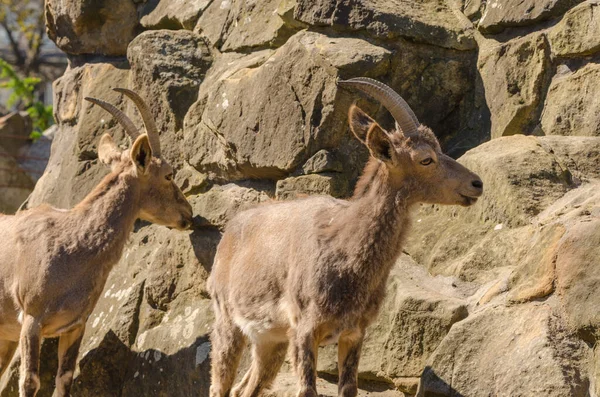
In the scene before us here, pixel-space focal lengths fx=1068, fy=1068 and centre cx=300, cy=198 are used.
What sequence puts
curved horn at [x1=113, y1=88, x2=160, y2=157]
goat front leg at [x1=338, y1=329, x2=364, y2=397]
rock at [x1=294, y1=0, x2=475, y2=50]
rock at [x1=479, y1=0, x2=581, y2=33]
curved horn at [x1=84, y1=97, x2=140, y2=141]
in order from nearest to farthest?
goat front leg at [x1=338, y1=329, x2=364, y2=397] → rock at [x1=479, y1=0, x2=581, y2=33] → rock at [x1=294, y1=0, x2=475, y2=50] → curved horn at [x1=113, y1=88, x2=160, y2=157] → curved horn at [x1=84, y1=97, x2=140, y2=141]

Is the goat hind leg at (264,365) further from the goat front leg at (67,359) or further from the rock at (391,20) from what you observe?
the rock at (391,20)

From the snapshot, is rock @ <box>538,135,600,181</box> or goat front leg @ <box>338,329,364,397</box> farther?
rock @ <box>538,135,600,181</box>

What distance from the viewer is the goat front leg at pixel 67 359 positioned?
8992 mm

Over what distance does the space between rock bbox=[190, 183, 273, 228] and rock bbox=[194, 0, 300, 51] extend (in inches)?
54.0

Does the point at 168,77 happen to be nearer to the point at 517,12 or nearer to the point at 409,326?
the point at 517,12

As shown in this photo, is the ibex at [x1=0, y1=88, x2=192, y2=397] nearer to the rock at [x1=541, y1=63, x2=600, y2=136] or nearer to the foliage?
the rock at [x1=541, y1=63, x2=600, y2=136]

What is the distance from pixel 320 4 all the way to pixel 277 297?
2761 millimetres

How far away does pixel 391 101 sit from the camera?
285 inches

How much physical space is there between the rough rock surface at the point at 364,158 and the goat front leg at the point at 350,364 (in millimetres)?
470

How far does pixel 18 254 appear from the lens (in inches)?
360

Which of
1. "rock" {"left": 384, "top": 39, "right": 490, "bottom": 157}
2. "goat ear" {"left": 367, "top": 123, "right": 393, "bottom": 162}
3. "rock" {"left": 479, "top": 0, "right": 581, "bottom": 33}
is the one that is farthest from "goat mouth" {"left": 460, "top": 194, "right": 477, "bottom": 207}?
"rock" {"left": 479, "top": 0, "right": 581, "bottom": 33}

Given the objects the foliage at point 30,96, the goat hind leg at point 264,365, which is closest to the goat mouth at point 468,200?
the goat hind leg at point 264,365

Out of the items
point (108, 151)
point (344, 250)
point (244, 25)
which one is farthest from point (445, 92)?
point (108, 151)

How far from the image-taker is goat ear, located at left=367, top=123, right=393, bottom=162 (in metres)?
7.09
